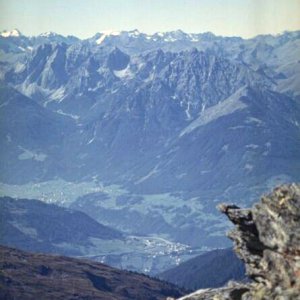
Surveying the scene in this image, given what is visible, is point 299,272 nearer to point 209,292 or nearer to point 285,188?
point 285,188

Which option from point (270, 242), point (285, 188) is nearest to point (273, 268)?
point (270, 242)

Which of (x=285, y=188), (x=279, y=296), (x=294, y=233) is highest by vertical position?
(x=285, y=188)

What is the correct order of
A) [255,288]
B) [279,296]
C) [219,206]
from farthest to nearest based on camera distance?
[219,206] → [255,288] → [279,296]

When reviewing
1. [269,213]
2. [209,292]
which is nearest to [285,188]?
[269,213]

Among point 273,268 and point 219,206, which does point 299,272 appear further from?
point 219,206

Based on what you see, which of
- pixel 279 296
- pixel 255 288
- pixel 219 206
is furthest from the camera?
pixel 219 206

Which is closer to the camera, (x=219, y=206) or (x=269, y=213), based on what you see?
(x=269, y=213)

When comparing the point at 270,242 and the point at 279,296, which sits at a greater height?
the point at 270,242
